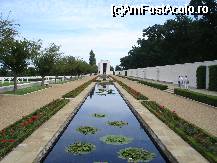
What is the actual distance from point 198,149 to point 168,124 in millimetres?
3615

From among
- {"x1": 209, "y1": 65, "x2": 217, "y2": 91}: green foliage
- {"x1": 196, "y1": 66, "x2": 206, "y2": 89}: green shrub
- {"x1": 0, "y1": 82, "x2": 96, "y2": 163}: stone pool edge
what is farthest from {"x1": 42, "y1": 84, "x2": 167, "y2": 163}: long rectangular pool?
{"x1": 196, "y1": 66, "x2": 206, "y2": 89}: green shrub

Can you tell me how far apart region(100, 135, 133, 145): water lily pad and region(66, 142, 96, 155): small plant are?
80cm

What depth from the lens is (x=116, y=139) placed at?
1066cm

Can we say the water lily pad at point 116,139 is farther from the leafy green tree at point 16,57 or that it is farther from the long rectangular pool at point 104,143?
the leafy green tree at point 16,57

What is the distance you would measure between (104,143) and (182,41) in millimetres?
50745

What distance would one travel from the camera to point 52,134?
10.3 meters

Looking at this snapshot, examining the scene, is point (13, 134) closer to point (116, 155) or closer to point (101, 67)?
point (116, 155)

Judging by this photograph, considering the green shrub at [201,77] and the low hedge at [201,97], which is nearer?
the low hedge at [201,97]

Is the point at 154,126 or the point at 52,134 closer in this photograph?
the point at 52,134

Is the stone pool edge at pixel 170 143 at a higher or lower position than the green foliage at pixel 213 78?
lower

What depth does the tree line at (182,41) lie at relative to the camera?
4422 centimetres

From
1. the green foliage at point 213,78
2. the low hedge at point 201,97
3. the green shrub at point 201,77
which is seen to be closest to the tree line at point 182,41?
the green shrub at point 201,77

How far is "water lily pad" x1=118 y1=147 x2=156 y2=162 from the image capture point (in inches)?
334

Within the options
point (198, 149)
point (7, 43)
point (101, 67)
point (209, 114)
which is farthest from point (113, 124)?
point (101, 67)
